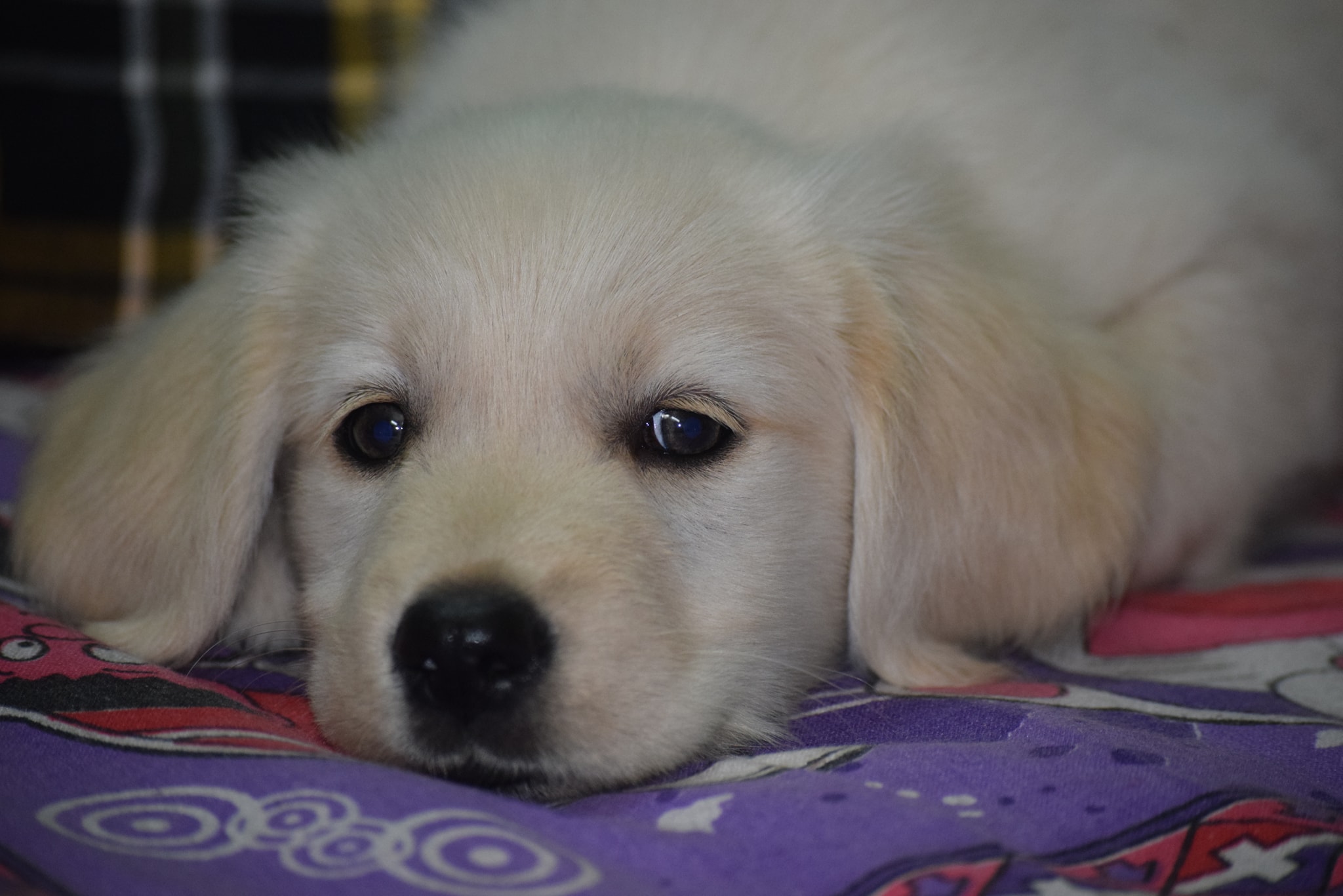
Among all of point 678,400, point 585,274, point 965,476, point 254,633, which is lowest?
point 254,633

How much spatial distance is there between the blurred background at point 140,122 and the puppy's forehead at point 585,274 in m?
1.81

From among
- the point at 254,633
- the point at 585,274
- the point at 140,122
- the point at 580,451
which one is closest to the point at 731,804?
the point at 580,451

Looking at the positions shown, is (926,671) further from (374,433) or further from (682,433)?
(374,433)

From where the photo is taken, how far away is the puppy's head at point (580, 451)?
1546 millimetres

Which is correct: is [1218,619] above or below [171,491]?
below

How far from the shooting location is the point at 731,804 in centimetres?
137

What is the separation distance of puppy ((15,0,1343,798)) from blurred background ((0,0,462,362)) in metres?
1.38

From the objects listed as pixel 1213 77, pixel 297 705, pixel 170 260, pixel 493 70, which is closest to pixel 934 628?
pixel 297 705

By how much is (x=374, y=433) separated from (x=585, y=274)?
372 mm

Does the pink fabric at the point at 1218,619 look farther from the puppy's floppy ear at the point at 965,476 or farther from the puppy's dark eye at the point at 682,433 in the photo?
the puppy's dark eye at the point at 682,433

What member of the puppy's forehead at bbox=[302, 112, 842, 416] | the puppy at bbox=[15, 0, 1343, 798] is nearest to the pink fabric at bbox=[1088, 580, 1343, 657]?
the puppy at bbox=[15, 0, 1343, 798]

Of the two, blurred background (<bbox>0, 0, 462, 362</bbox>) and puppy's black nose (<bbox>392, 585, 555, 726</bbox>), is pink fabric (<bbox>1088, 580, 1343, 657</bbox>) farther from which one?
blurred background (<bbox>0, 0, 462, 362</bbox>)

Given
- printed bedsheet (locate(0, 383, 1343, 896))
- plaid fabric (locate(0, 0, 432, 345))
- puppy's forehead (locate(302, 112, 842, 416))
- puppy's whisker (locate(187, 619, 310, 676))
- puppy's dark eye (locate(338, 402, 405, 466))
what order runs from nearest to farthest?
printed bedsheet (locate(0, 383, 1343, 896))
puppy's forehead (locate(302, 112, 842, 416))
puppy's dark eye (locate(338, 402, 405, 466))
puppy's whisker (locate(187, 619, 310, 676))
plaid fabric (locate(0, 0, 432, 345))

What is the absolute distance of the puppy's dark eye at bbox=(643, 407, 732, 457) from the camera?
1.78 metres
